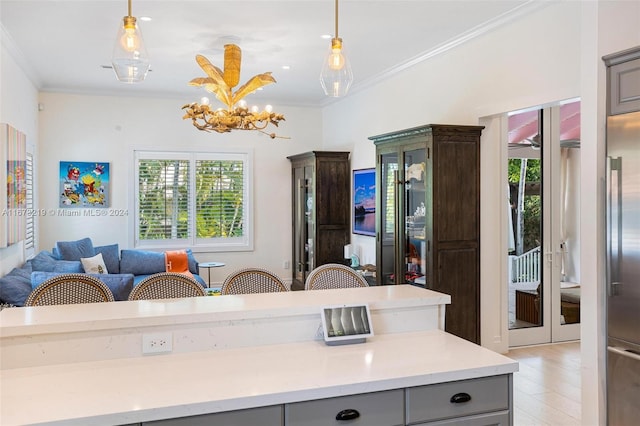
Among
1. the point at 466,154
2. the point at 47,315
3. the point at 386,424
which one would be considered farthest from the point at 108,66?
the point at 386,424

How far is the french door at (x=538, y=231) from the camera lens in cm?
543

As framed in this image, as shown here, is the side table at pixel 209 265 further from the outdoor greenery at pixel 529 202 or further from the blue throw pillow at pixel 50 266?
the outdoor greenery at pixel 529 202

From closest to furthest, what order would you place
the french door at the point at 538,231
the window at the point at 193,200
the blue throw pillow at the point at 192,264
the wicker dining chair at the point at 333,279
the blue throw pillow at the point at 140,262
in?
the wicker dining chair at the point at 333,279
the french door at the point at 538,231
the blue throw pillow at the point at 140,262
the blue throw pillow at the point at 192,264
the window at the point at 193,200

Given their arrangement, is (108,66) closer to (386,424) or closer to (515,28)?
(515,28)

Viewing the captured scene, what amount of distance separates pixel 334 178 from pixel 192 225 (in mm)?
2292

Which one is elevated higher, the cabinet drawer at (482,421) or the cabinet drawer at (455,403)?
the cabinet drawer at (455,403)

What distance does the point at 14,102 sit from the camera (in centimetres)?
548

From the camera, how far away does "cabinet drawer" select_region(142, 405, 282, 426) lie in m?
1.66

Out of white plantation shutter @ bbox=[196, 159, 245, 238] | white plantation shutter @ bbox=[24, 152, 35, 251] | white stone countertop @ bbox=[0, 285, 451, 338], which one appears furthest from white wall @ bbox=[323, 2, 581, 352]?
white plantation shutter @ bbox=[24, 152, 35, 251]

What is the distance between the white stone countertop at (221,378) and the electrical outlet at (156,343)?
29 millimetres

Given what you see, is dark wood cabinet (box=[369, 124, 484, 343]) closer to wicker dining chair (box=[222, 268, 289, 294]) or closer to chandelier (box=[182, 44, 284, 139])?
chandelier (box=[182, 44, 284, 139])

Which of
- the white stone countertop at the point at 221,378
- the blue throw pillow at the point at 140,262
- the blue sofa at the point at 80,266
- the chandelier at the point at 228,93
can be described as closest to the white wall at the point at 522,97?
the white stone countertop at the point at 221,378

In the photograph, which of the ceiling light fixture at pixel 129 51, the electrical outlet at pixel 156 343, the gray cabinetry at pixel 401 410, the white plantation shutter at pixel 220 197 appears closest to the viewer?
the gray cabinetry at pixel 401 410

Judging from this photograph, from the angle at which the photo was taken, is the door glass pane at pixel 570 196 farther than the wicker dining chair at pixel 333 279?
Yes
